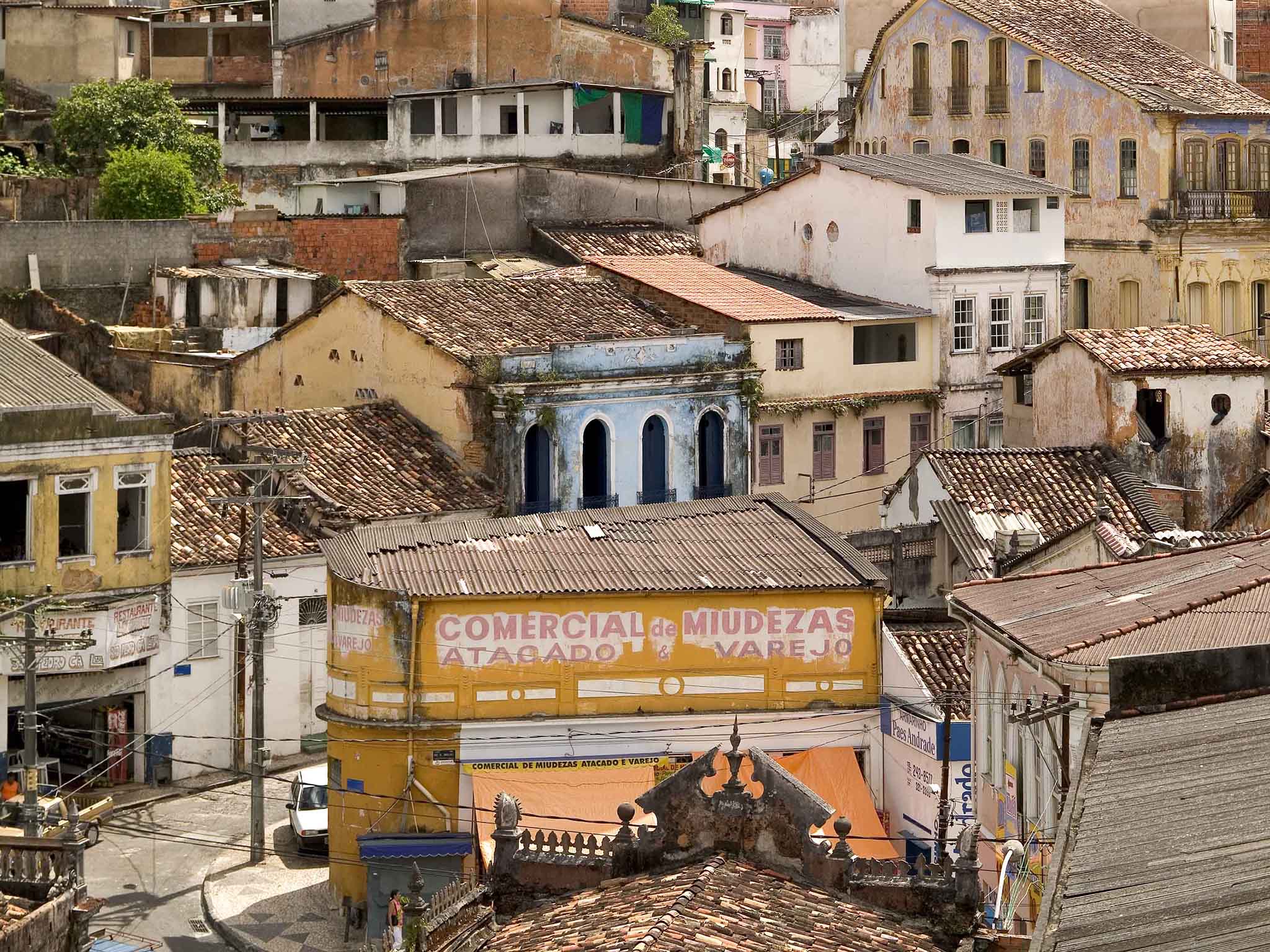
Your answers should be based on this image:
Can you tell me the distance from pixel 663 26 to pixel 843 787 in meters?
47.7

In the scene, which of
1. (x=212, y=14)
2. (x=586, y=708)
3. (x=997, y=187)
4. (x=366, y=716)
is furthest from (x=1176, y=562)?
(x=212, y=14)

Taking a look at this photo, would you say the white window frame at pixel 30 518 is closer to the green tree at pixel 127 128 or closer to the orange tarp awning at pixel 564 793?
the orange tarp awning at pixel 564 793

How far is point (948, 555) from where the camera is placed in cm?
4344

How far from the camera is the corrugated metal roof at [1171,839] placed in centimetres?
1441

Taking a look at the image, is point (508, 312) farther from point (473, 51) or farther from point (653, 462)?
point (473, 51)

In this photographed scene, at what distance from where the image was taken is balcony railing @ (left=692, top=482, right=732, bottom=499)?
166 feet

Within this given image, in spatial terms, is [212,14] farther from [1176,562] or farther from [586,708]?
[1176,562]

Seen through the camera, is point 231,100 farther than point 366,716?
Yes

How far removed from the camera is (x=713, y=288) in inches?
2162

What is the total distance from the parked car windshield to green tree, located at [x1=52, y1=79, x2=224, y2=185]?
26.8 meters

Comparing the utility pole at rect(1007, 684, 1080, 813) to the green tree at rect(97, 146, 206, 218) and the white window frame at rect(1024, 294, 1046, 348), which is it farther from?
the green tree at rect(97, 146, 206, 218)


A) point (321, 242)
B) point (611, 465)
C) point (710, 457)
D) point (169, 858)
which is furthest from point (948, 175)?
point (169, 858)

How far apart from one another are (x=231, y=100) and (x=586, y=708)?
3572 centimetres

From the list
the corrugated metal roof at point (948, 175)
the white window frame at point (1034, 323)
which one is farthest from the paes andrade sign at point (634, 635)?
the white window frame at point (1034, 323)
